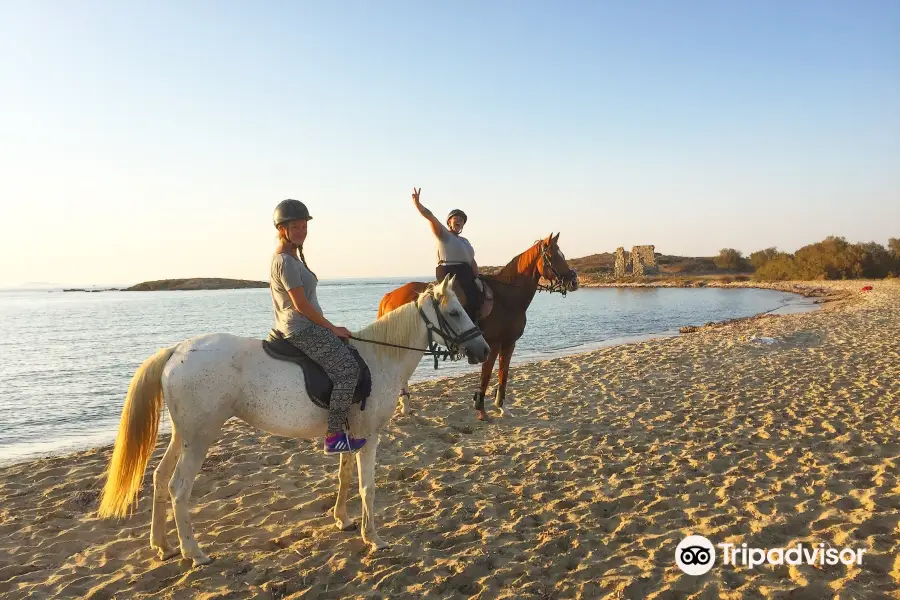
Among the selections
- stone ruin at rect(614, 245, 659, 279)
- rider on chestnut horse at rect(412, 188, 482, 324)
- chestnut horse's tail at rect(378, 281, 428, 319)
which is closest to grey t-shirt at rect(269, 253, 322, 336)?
rider on chestnut horse at rect(412, 188, 482, 324)

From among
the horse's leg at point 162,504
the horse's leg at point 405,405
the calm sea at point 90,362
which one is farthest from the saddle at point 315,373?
the calm sea at point 90,362

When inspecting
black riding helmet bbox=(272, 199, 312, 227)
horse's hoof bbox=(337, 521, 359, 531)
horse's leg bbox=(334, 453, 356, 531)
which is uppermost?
black riding helmet bbox=(272, 199, 312, 227)

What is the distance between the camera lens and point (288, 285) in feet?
11.5

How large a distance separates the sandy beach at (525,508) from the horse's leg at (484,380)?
11.1 inches

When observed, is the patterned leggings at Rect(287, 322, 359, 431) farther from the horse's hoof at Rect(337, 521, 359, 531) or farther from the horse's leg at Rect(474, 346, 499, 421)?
the horse's leg at Rect(474, 346, 499, 421)

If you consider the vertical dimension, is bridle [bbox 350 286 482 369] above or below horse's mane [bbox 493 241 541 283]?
below

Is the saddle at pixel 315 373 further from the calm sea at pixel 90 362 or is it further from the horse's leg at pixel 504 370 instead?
the calm sea at pixel 90 362

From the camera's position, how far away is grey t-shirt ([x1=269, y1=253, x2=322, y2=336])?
11.6 ft

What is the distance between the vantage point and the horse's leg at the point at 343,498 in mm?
4223

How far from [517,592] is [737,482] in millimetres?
2936

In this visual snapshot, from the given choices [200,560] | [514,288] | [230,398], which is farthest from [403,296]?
[200,560]

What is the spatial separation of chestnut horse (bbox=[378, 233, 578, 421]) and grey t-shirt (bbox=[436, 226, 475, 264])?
831 mm

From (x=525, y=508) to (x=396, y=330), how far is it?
2156 millimetres

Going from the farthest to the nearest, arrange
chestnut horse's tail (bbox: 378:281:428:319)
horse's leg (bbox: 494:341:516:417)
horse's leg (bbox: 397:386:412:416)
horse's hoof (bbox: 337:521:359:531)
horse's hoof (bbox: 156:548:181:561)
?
1. horse's leg (bbox: 397:386:412:416)
2. horse's leg (bbox: 494:341:516:417)
3. chestnut horse's tail (bbox: 378:281:428:319)
4. horse's hoof (bbox: 337:521:359:531)
5. horse's hoof (bbox: 156:548:181:561)
